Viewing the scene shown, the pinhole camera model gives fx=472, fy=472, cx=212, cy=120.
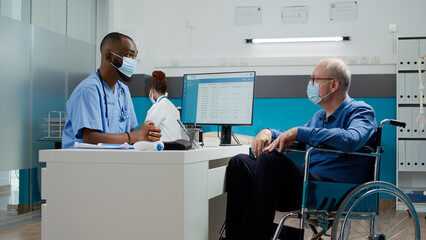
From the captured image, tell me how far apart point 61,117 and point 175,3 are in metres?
1.88

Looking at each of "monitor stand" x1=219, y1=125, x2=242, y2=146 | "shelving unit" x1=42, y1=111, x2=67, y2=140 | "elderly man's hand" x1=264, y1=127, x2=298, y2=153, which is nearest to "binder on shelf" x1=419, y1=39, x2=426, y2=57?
"monitor stand" x1=219, y1=125, x2=242, y2=146

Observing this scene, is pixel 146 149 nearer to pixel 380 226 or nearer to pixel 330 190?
pixel 330 190

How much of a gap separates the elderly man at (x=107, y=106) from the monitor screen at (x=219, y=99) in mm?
352

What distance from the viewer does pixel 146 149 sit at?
1.64m

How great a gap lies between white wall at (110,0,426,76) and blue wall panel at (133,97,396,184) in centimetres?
32

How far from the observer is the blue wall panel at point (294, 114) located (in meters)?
4.73

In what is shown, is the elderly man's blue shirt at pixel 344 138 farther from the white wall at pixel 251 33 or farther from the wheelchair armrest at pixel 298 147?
the white wall at pixel 251 33

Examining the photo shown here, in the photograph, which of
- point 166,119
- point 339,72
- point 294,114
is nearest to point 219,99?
point 339,72

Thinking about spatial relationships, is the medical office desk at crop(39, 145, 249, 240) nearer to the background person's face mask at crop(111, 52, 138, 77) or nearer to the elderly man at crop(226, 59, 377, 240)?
the elderly man at crop(226, 59, 377, 240)

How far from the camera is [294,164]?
202cm

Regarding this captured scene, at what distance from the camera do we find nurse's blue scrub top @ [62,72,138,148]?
219 cm

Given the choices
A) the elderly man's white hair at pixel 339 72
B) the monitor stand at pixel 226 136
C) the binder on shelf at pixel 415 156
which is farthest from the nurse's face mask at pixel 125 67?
the binder on shelf at pixel 415 156

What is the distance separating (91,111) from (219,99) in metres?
0.72

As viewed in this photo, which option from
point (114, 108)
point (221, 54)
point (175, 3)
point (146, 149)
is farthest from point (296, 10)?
point (146, 149)
